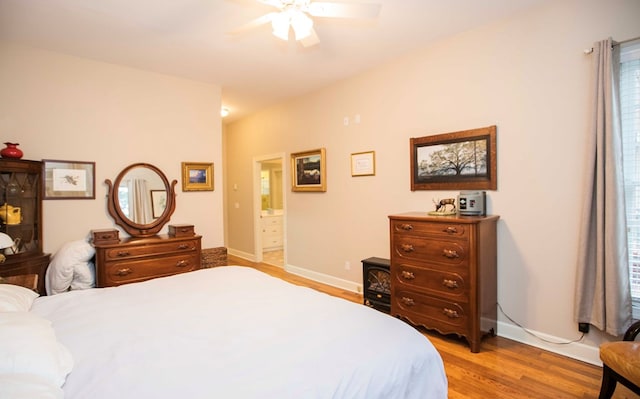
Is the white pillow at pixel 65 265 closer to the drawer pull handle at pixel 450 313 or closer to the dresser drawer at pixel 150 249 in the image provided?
the dresser drawer at pixel 150 249

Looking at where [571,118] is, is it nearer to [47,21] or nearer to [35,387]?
[35,387]

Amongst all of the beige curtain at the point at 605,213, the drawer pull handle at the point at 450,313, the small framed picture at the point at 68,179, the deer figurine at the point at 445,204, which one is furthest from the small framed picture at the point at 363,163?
the small framed picture at the point at 68,179

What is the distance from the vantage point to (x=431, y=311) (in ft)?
9.14

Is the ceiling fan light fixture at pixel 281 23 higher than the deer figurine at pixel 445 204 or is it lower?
higher

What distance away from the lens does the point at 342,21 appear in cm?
272

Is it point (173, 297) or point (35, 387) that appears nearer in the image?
point (35, 387)

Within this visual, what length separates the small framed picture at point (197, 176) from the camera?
4027mm

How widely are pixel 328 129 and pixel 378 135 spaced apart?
2.89 ft

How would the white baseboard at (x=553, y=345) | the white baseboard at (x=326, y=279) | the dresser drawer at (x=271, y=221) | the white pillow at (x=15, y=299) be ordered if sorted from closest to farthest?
1. the white pillow at (x=15, y=299)
2. the white baseboard at (x=553, y=345)
3. the white baseboard at (x=326, y=279)
4. the dresser drawer at (x=271, y=221)

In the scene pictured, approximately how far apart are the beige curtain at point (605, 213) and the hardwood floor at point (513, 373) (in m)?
0.39

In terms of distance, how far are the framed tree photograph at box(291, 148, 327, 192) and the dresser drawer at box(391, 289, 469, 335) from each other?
79.3 inches

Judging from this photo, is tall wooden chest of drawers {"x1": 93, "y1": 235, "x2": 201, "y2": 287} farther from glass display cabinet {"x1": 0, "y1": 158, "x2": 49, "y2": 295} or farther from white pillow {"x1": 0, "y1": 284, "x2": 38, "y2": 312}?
white pillow {"x1": 0, "y1": 284, "x2": 38, "y2": 312}

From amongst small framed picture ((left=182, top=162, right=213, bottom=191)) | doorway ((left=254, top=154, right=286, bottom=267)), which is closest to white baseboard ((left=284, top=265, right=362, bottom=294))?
doorway ((left=254, top=154, right=286, bottom=267))

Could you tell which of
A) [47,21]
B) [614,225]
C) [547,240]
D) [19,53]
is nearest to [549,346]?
[547,240]
